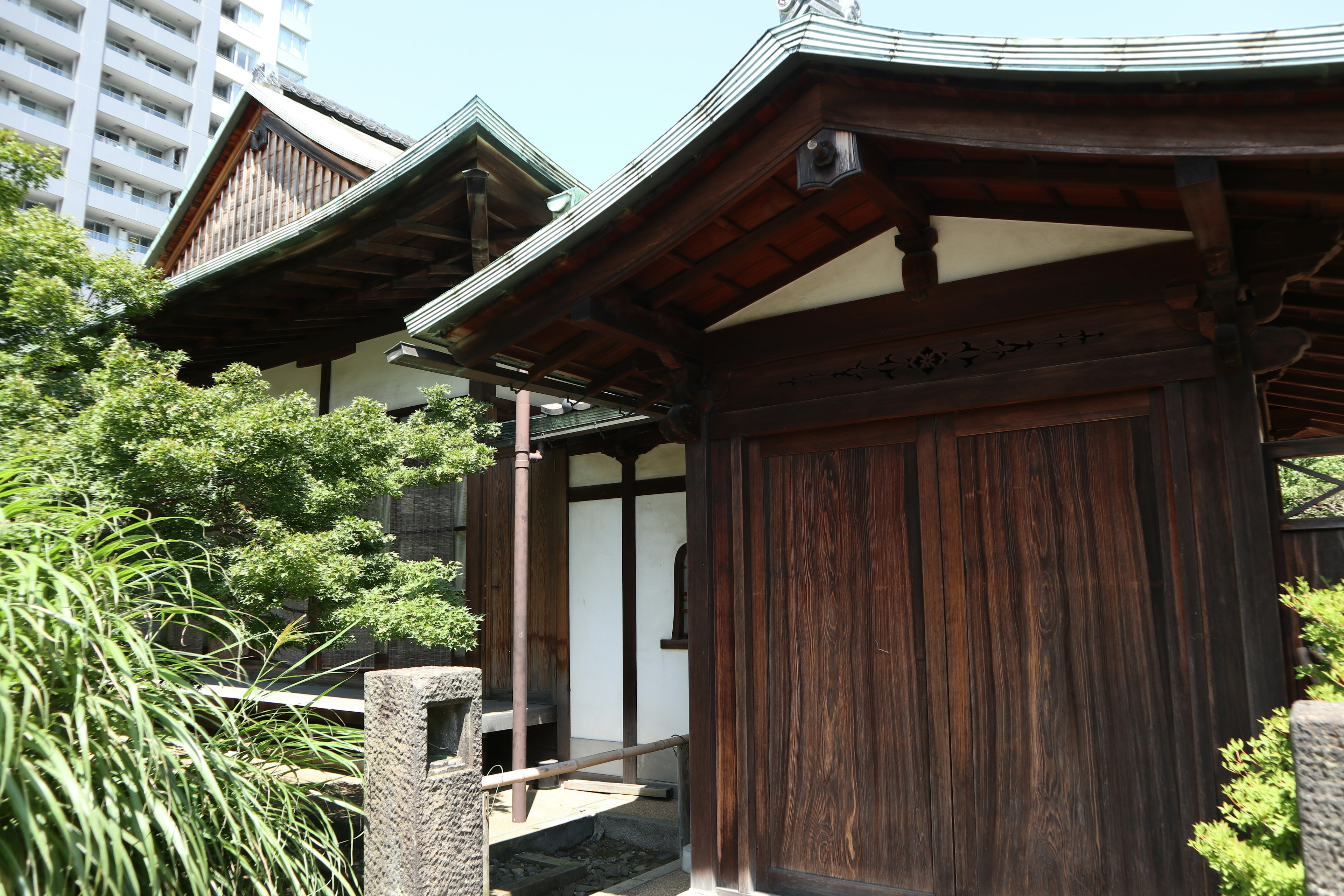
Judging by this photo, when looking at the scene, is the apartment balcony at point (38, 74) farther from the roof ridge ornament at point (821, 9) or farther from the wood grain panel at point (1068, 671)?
the wood grain panel at point (1068, 671)

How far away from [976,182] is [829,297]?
107 cm

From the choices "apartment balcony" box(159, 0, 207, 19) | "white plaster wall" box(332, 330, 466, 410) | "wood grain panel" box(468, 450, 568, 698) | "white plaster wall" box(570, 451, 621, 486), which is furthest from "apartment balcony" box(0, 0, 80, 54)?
"white plaster wall" box(570, 451, 621, 486)

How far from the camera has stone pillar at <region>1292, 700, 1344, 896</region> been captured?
203 centimetres

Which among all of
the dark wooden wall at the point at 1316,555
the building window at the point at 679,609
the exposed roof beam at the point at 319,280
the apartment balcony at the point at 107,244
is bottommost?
the building window at the point at 679,609

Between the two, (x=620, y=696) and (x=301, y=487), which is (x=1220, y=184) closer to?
(x=301, y=487)

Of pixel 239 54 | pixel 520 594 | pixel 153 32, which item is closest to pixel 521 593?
pixel 520 594

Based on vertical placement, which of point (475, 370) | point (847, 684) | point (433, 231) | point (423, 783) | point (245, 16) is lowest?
point (423, 783)

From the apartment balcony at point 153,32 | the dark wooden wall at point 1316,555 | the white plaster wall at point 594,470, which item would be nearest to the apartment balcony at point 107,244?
the apartment balcony at point 153,32

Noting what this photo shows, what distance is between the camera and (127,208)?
41.1 m

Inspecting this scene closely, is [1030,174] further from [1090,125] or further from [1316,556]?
[1316,556]

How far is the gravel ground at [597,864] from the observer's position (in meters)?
6.07

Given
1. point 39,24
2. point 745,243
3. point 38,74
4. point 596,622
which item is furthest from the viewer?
point 39,24

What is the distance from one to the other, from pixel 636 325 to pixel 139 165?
46.7 metres

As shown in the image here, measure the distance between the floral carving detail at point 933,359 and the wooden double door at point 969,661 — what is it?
11.0 inches
